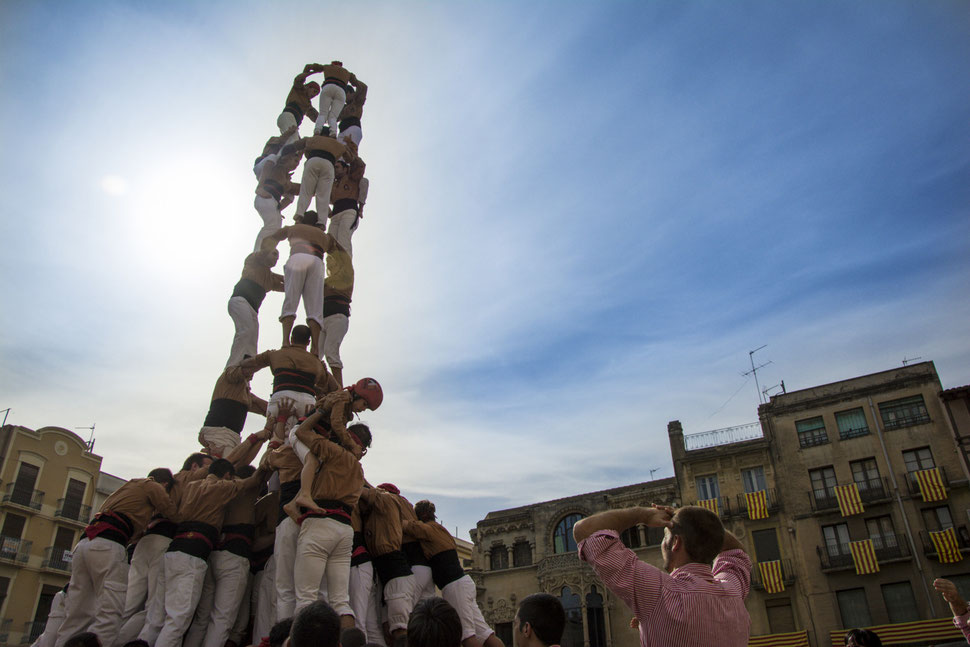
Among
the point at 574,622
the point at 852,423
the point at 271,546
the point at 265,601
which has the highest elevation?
the point at 852,423

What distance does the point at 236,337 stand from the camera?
33.2 feet

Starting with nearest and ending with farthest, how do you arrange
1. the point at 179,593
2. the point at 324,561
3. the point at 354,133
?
the point at 324,561 → the point at 179,593 → the point at 354,133

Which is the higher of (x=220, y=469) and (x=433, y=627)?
(x=220, y=469)

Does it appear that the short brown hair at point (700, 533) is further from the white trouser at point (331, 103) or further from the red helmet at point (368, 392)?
the white trouser at point (331, 103)

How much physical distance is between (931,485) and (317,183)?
30347 mm

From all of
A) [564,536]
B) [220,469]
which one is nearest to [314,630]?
[220,469]

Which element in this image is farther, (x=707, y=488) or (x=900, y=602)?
(x=707, y=488)

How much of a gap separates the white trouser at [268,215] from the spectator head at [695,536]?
931cm

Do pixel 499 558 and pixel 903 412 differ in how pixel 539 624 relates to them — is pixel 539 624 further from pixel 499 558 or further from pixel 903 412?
pixel 499 558

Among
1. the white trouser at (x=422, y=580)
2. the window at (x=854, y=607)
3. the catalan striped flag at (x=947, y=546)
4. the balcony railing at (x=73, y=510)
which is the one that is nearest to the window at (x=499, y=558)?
the window at (x=854, y=607)

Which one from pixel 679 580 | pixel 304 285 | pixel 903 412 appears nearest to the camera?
pixel 679 580

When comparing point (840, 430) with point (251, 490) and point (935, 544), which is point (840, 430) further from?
point (251, 490)

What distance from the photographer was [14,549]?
94.3 ft

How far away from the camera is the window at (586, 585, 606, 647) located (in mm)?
32531
